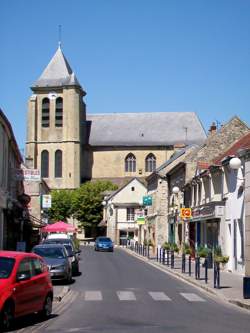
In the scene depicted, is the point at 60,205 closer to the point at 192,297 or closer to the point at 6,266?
the point at 192,297

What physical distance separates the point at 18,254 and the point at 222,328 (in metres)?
4.60

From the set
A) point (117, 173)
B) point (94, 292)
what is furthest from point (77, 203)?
point (94, 292)

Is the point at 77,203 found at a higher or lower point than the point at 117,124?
lower

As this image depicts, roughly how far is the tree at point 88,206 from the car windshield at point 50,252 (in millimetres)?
78201

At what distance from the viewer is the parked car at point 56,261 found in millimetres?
26359

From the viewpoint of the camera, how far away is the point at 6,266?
571 inches

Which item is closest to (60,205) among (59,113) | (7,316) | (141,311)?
(59,113)

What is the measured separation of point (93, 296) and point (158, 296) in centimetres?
208

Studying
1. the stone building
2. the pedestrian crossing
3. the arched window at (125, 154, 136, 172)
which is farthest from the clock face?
the pedestrian crossing

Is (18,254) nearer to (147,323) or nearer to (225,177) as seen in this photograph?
(147,323)

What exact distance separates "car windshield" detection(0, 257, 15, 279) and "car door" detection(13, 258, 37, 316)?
18 cm

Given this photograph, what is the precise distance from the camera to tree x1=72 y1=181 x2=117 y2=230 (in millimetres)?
106625

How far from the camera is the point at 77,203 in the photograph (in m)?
107

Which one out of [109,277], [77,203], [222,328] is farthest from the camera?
[77,203]
